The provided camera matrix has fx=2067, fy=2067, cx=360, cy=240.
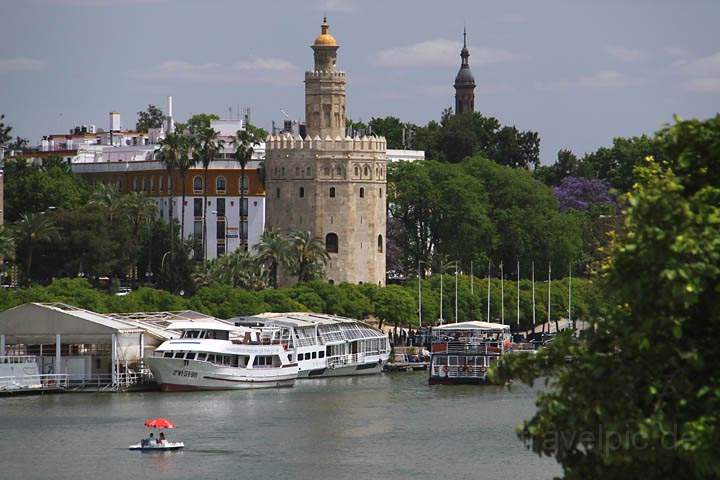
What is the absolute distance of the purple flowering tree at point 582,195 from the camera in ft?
541

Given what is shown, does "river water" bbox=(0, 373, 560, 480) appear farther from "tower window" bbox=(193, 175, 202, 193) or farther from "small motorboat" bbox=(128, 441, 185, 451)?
"tower window" bbox=(193, 175, 202, 193)

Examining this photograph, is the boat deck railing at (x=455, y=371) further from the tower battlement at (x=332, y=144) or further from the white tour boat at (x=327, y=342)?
the tower battlement at (x=332, y=144)

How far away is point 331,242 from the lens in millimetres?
126125

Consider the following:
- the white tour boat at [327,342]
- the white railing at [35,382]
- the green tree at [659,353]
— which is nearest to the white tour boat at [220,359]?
the white tour boat at [327,342]

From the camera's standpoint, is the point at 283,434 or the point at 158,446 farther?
the point at 283,434

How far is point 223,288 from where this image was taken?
104 meters

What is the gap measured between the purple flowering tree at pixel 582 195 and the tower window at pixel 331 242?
41.3 metres

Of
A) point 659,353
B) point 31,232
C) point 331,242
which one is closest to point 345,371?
point 31,232

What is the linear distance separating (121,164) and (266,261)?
41037 millimetres

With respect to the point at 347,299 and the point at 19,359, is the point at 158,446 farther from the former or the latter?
the point at 347,299

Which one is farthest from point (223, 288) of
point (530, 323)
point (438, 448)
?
point (438, 448)

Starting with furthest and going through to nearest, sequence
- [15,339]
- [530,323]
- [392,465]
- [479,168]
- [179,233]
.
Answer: [479,168] → [179,233] → [530,323] → [15,339] → [392,465]

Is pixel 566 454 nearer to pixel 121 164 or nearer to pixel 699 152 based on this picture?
pixel 699 152

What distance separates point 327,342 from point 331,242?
98.2 ft
